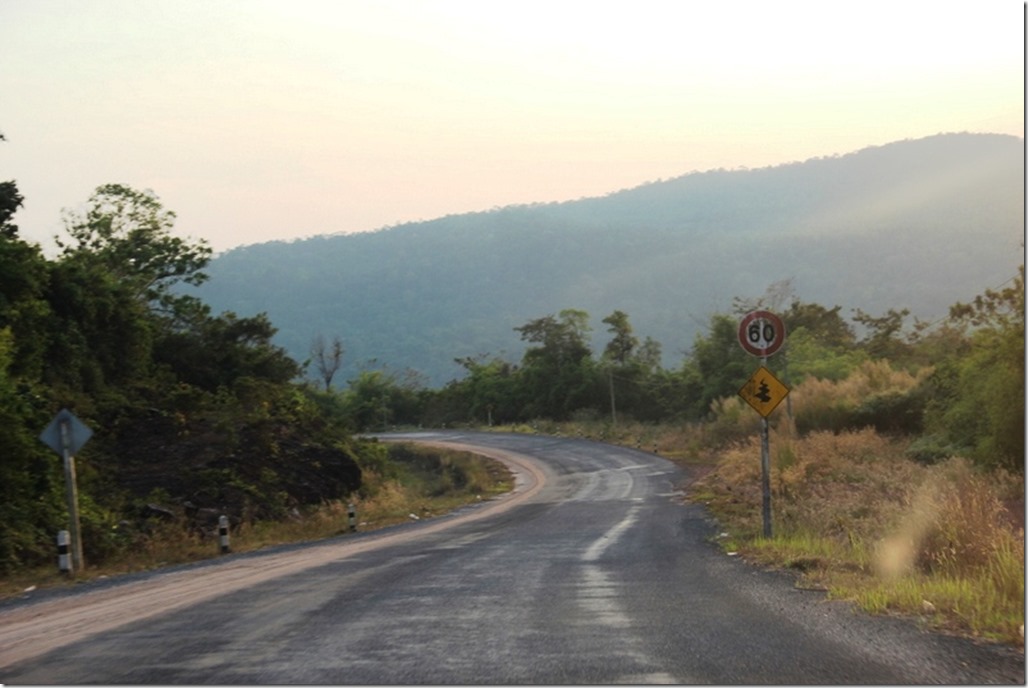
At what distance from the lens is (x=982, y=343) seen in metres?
29.1

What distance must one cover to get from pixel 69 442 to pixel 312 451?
16.4m

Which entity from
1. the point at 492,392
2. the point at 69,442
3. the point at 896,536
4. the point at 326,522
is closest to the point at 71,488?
the point at 69,442

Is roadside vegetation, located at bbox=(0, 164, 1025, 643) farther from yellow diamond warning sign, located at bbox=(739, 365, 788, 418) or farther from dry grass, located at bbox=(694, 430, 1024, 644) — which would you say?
yellow diamond warning sign, located at bbox=(739, 365, 788, 418)

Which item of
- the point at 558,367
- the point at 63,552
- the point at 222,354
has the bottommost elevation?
the point at 63,552

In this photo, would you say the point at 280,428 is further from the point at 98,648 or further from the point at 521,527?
the point at 98,648

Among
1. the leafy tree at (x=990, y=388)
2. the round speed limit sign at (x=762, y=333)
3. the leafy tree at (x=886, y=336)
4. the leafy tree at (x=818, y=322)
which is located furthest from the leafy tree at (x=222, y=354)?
the leafy tree at (x=818, y=322)

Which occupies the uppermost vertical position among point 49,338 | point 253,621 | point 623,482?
point 49,338

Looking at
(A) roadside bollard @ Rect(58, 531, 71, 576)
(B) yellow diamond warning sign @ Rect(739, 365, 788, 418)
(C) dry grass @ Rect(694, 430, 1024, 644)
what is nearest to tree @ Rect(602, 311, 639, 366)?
(C) dry grass @ Rect(694, 430, 1024, 644)

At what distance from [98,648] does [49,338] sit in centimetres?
2139

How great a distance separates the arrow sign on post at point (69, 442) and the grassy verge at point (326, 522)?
21.2 inches

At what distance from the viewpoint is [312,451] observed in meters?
35.6

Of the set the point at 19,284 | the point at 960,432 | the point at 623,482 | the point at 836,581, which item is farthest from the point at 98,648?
the point at 623,482

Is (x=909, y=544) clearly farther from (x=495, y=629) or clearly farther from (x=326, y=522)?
(x=326, y=522)

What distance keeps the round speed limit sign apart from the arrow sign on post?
1168cm
